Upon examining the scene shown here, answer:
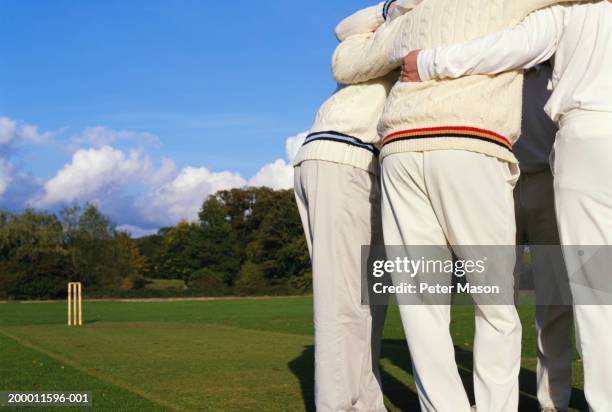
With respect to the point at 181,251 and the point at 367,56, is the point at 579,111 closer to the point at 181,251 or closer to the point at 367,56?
the point at 367,56

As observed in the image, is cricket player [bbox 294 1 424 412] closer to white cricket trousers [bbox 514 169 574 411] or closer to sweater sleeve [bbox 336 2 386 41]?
sweater sleeve [bbox 336 2 386 41]

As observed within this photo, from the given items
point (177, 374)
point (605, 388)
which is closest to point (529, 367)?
point (177, 374)

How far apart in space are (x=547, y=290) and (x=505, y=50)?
220 centimetres

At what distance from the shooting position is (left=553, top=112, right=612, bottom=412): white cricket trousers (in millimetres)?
3371

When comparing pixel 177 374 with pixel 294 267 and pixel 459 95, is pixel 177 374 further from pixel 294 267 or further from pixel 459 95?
pixel 294 267

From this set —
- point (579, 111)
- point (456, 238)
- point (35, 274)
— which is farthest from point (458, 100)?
point (35, 274)

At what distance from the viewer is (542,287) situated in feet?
17.1

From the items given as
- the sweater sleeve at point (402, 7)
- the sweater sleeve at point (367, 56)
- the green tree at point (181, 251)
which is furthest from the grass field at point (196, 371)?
the green tree at point (181, 251)

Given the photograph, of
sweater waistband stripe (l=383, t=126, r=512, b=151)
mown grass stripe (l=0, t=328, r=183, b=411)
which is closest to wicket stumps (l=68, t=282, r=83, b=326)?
mown grass stripe (l=0, t=328, r=183, b=411)

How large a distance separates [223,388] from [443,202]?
3622mm

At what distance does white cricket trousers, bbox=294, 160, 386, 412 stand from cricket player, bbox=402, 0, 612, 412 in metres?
1.20

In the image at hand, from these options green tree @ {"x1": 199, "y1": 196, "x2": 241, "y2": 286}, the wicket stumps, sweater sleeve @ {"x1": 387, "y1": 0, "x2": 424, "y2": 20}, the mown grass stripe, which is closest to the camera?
sweater sleeve @ {"x1": 387, "y1": 0, "x2": 424, "y2": 20}

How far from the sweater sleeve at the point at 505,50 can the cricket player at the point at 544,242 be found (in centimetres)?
143

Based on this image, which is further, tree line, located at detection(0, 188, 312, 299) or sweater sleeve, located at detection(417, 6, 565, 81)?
tree line, located at detection(0, 188, 312, 299)
